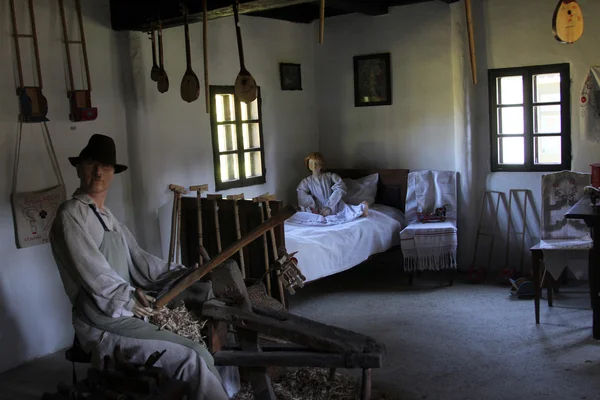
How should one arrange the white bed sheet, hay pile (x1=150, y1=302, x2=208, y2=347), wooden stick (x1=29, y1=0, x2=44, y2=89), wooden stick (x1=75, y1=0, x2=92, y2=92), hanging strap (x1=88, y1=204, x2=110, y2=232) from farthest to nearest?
the white bed sheet
wooden stick (x1=75, y1=0, x2=92, y2=92)
wooden stick (x1=29, y1=0, x2=44, y2=89)
hanging strap (x1=88, y1=204, x2=110, y2=232)
hay pile (x1=150, y1=302, x2=208, y2=347)

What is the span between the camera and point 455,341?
4840 millimetres

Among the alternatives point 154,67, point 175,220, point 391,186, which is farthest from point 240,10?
point 391,186

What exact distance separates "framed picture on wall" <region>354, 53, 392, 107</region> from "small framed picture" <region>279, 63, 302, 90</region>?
0.64 m

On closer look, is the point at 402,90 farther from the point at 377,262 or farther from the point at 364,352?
the point at 364,352

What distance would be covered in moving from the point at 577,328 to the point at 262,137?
11.7ft

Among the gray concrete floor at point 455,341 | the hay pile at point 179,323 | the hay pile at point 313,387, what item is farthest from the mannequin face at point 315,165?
the hay pile at point 179,323

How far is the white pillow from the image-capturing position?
716cm

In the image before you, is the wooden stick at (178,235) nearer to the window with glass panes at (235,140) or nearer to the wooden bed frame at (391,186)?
the window with glass panes at (235,140)

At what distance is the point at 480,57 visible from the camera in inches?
259

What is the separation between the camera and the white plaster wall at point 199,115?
555 centimetres

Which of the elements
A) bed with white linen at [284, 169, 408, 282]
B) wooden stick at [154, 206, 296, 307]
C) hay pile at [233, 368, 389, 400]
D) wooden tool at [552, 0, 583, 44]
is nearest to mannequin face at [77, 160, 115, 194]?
wooden stick at [154, 206, 296, 307]

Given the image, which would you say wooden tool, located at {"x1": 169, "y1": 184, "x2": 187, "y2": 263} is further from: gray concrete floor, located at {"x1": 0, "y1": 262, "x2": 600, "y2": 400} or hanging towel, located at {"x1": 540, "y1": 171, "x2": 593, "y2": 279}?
hanging towel, located at {"x1": 540, "y1": 171, "x2": 593, "y2": 279}

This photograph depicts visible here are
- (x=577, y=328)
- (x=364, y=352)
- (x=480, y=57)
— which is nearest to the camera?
(x=364, y=352)

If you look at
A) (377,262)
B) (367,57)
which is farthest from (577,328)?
(367,57)
